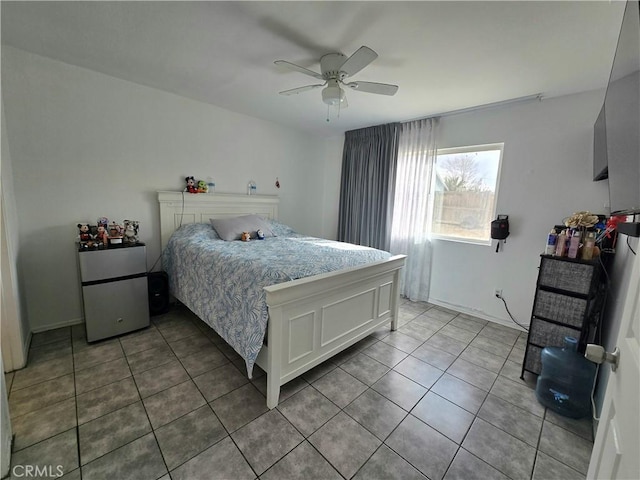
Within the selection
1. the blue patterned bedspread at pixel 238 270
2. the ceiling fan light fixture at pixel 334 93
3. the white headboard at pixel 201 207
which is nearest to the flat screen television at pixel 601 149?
the blue patterned bedspread at pixel 238 270

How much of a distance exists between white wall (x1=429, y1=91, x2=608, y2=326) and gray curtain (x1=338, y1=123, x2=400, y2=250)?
2.42 feet

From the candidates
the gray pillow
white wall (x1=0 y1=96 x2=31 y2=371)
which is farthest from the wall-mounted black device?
white wall (x1=0 y1=96 x2=31 y2=371)

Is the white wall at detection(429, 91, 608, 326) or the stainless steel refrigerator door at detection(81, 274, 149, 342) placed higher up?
the white wall at detection(429, 91, 608, 326)

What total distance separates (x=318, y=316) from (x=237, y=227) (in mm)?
1690

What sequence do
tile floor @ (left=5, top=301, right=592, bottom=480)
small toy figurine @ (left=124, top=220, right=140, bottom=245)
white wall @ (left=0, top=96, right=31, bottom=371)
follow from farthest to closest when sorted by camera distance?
small toy figurine @ (left=124, top=220, right=140, bottom=245)
white wall @ (left=0, top=96, right=31, bottom=371)
tile floor @ (left=5, top=301, right=592, bottom=480)

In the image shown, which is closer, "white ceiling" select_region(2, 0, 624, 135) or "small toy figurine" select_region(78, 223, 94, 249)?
"white ceiling" select_region(2, 0, 624, 135)

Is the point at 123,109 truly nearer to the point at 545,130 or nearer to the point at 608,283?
the point at 545,130

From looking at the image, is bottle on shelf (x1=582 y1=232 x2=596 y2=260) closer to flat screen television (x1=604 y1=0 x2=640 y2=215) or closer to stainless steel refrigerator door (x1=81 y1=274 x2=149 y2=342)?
flat screen television (x1=604 y1=0 x2=640 y2=215)

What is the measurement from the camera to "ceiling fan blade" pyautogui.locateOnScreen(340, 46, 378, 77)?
1.62m

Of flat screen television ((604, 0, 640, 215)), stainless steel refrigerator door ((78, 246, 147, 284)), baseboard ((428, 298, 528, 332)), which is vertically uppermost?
flat screen television ((604, 0, 640, 215))

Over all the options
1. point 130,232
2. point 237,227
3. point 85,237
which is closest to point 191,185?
point 237,227

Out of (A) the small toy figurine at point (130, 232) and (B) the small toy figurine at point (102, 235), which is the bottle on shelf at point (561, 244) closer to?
(A) the small toy figurine at point (130, 232)

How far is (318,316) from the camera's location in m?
1.96

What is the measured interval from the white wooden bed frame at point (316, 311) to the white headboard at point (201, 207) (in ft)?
0.04
